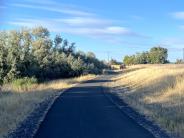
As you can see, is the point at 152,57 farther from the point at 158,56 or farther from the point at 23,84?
the point at 23,84

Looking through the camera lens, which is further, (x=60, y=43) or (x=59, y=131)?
(x=60, y=43)

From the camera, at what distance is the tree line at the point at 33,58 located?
1841 inches

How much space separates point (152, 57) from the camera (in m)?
165

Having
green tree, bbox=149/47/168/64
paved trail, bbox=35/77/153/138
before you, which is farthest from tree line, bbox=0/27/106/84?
green tree, bbox=149/47/168/64

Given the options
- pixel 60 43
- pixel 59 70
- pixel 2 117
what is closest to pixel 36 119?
pixel 2 117

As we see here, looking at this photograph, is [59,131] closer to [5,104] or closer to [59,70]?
[5,104]

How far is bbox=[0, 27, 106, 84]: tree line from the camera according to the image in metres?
46.8

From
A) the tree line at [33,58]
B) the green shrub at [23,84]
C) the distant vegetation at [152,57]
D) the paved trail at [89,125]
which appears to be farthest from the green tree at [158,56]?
the paved trail at [89,125]

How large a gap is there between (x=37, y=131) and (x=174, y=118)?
5.33m

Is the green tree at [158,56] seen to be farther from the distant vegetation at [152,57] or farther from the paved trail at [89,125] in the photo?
the paved trail at [89,125]

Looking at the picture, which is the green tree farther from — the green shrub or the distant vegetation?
the green shrub

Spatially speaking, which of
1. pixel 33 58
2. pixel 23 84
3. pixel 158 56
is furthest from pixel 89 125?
pixel 158 56

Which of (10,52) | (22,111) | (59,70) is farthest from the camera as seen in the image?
(59,70)

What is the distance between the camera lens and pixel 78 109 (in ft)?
74.4
